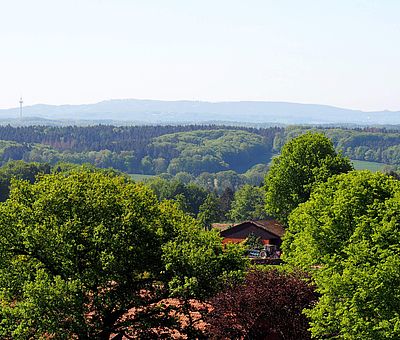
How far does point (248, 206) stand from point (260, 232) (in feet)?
143

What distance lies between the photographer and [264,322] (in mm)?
23516

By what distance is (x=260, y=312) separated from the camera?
2328 cm

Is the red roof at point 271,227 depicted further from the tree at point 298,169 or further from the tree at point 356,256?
the tree at point 356,256

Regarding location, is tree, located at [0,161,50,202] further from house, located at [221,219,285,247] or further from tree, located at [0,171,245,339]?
tree, located at [0,171,245,339]

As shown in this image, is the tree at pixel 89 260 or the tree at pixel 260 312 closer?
the tree at pixel 89 260

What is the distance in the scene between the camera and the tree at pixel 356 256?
869 inches

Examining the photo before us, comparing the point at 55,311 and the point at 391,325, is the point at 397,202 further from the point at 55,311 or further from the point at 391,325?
the point at 55,311

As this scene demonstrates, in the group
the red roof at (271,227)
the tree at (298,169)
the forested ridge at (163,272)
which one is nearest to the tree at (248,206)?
the red roof at (271,227)

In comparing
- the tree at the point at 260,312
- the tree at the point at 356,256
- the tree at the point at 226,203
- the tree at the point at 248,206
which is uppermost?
the tree at the point at 356,256

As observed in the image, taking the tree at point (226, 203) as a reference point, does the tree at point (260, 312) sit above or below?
above

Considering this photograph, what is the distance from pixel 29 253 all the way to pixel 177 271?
5610 mm

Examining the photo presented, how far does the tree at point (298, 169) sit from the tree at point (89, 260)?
22039 mm

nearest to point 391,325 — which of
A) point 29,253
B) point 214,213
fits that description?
point 29,253

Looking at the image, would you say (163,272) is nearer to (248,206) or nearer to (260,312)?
(260,312)
